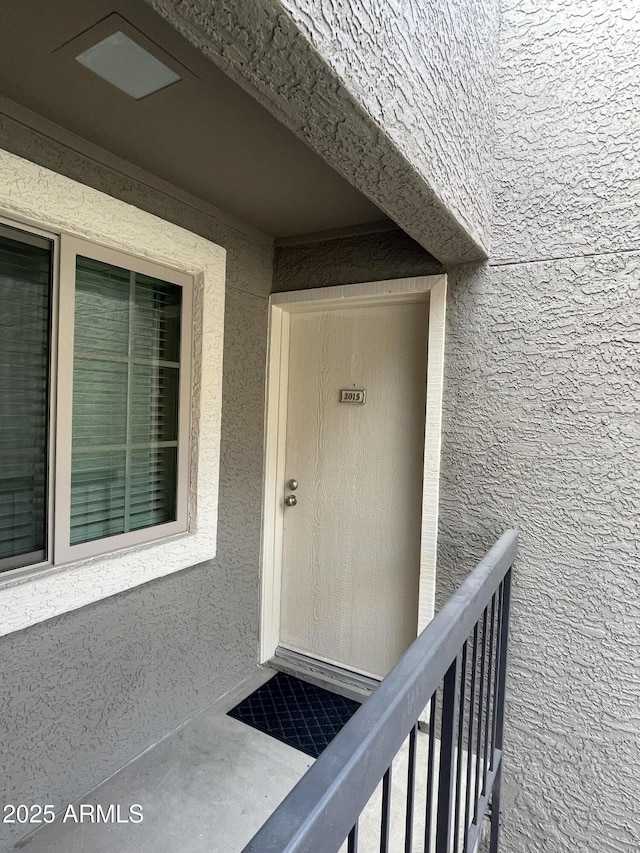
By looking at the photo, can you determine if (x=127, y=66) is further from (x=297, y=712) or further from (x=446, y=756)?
(x=297, y=712)

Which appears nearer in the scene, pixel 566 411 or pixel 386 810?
pixel 386 810

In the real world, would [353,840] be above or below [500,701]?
above

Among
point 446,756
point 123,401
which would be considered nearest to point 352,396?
point 123,401

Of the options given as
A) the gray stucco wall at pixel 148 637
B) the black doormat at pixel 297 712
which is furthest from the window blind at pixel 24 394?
the black doormat at pixel 297 712

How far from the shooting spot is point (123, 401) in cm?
258

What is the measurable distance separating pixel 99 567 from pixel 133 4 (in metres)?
2.27

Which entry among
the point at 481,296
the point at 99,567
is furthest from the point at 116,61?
the point at 99,567

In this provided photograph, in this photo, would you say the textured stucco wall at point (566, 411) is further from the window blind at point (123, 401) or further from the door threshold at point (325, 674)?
the window blind at point (123, 401)

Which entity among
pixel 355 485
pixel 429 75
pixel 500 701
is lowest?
pixel 500 701

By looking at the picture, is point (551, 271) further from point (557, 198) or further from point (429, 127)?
point (429, 127)

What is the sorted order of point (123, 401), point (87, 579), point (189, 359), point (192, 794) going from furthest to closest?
1. point (189, 359)
2. point (123, 401)
3. point (192, 794)
4. point (87, 579)

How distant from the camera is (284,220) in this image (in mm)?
3070

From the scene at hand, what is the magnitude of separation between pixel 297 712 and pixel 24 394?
2.53 meters

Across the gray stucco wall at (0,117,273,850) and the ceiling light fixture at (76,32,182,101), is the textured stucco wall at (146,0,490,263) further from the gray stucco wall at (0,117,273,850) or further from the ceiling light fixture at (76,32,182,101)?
the gray stucco wall at (0,117,273,850)
